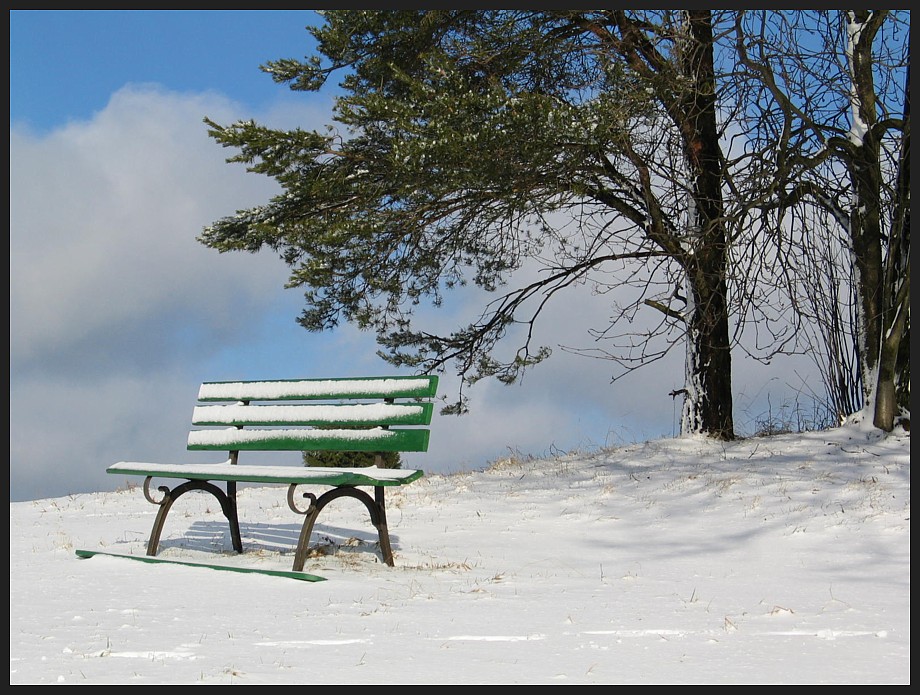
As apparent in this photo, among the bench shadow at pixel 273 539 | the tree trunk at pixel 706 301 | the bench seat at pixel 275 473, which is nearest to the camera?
the bench seat at pixel 275 473

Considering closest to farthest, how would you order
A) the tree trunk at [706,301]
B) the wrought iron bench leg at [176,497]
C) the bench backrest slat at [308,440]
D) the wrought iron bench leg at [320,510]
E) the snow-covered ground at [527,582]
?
the snow-covered ground at [527,582] → the wrought iron bench leg at [320,510] → the bench backrest slat at [308,440] → the wrought iron bench leg at [176,497] → the tree trunk at [706,301]

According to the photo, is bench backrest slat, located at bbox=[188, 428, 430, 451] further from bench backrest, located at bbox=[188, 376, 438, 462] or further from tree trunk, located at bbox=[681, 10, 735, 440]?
tree trunk, located at bbox=[681, 10, 735, 440]

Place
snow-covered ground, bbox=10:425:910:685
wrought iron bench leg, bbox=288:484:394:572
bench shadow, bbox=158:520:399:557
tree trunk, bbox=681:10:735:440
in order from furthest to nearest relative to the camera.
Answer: tree trunk, bbox=681:10:735:440 → bench shadow, bbox=158:520:399:557 → wrought iron bench leg, bbox=288:484:394:572 → snow-covered ground, bbox=10:425:910:685

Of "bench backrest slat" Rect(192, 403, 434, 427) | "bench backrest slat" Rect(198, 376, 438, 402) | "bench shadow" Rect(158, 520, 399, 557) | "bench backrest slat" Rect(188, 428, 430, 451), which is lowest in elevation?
"bench shadow" Rect(158, 520, 399, 557)

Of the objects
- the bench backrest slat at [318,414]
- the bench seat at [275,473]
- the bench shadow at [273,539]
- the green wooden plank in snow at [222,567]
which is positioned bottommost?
the bench shadow at [273,539]

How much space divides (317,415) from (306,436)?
0.49ft

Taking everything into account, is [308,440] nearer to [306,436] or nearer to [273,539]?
[306,436]

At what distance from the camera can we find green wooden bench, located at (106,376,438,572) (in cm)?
493

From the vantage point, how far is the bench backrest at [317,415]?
5.25 meters

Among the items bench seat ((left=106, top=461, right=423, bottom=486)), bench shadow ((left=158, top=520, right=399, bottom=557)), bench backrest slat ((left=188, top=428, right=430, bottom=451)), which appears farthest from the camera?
bench shadow ((left=158, top=520, right=399, bottom=557))

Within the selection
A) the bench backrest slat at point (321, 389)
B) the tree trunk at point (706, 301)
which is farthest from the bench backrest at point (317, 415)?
the tree trunk at point (706, 301)

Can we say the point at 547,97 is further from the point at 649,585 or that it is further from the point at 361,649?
the point at 361,649

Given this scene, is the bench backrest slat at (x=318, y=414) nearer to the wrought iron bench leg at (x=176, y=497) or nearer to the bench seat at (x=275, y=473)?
the bench seat at (x=275, y=473)

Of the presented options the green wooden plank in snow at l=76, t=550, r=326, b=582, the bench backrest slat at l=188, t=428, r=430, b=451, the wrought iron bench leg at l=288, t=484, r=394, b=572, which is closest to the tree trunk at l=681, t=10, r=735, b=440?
the bench backrest slat at l=188, t=428, r=430, b=451
